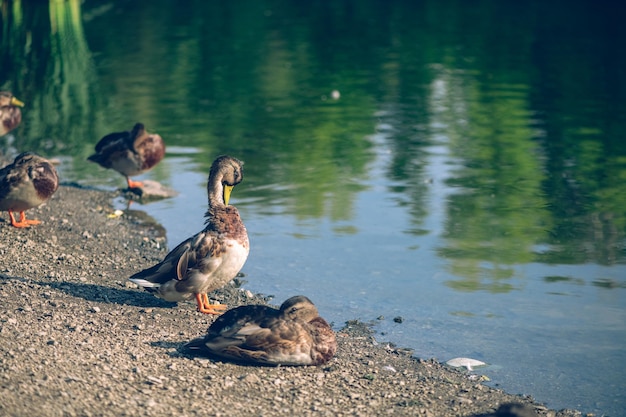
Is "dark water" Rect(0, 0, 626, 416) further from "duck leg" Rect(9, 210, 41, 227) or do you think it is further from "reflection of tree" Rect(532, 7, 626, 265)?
"duck leg" Rect(9, 210, 41, 227)

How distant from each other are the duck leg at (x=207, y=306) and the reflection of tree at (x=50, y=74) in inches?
392

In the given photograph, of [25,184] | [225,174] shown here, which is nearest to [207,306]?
[225,174]

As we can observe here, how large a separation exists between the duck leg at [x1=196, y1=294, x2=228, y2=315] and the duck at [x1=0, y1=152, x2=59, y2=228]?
11.6ft

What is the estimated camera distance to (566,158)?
18.5 metres

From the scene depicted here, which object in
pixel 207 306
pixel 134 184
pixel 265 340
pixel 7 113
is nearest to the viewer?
pixel 265 340

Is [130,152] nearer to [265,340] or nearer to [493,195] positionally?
[493,195]

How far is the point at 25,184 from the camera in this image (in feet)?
41.8

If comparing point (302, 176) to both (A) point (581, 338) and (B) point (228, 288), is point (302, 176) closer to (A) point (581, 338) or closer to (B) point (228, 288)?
(B) point (228, 288)

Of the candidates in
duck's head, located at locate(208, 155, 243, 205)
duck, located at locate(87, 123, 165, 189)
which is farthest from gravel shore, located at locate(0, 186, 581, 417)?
duck, located at locate(87, 123, 165, 189)

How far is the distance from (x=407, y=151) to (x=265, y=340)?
1103 cm

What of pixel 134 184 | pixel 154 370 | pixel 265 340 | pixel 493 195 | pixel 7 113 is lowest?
pixel 493 195

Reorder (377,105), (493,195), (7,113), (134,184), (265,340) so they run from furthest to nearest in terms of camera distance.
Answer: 1. (377,105)
2. (7,113)
3. (134,184)
4. (493,195)
5. (265,340)

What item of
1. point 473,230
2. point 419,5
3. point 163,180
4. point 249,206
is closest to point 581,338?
point 473,230

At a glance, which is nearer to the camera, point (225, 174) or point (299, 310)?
point (299, 310)
